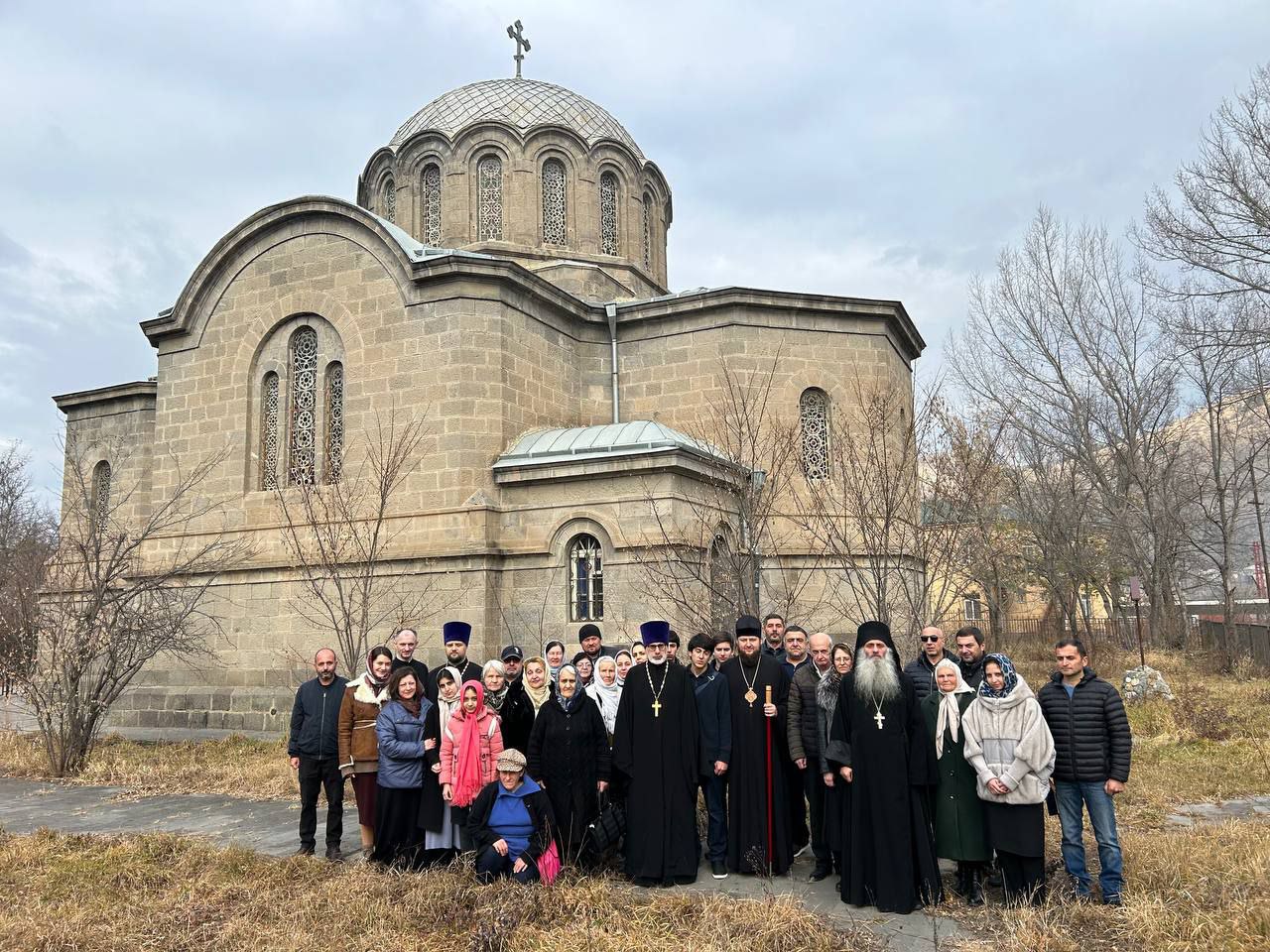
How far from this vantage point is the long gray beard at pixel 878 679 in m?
6.43

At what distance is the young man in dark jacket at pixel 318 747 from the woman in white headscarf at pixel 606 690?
2.05 metres

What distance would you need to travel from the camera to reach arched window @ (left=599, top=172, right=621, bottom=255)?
2034cm

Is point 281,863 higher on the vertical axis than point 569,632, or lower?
lower

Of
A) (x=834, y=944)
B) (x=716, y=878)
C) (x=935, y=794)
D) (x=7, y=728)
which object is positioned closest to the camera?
(x=834, y=944)

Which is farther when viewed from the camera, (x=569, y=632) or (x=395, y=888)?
(x=569, y=632)

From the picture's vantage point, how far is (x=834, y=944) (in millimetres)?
5488

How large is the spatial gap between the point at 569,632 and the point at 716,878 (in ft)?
23.0

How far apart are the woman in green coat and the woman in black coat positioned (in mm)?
2323

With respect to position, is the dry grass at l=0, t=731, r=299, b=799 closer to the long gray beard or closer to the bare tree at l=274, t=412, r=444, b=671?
the bare tree at l=274, t=412, r=444, b=671

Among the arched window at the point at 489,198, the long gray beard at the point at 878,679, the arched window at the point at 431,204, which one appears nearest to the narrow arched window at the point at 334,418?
the arched window at the point at 489,198

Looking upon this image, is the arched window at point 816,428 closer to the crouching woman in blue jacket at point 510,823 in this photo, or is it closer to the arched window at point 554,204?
the arched window at point 554,204

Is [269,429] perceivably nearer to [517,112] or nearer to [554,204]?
[554,204]

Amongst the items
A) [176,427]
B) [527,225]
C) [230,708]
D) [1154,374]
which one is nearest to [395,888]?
[230,708]

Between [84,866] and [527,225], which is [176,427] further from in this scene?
[84,866]
